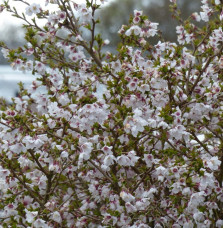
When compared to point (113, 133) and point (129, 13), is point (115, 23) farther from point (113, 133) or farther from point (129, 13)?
point (113, 133)

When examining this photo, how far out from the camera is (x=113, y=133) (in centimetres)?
191

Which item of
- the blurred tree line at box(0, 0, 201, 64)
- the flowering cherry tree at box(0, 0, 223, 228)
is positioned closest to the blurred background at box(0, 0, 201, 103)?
the blurred tree line at box(0, 0, 201, 64)

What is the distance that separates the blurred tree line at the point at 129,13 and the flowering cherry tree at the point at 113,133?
301cm

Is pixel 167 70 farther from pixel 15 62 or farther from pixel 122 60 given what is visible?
pixel 15 62

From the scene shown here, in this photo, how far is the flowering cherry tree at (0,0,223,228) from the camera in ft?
6.11

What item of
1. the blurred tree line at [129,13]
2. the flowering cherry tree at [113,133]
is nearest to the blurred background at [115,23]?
the blurred tree line at [129,13]

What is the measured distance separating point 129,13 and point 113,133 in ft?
16.2

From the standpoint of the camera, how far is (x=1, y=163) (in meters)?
2.00

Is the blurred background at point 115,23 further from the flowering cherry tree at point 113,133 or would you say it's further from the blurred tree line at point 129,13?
the flowering cherry tree at point 113,133

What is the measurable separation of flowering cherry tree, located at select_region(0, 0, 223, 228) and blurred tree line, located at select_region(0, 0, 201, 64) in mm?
3007

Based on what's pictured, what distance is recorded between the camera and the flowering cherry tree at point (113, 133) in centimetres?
186

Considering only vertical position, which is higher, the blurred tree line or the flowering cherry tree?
the blurred tree line

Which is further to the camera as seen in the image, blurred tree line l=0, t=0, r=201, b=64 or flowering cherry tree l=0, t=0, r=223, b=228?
blurred tree line l=0, t=0, r=201, b=64

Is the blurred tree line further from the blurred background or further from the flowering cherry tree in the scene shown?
the flowering cherry tree
